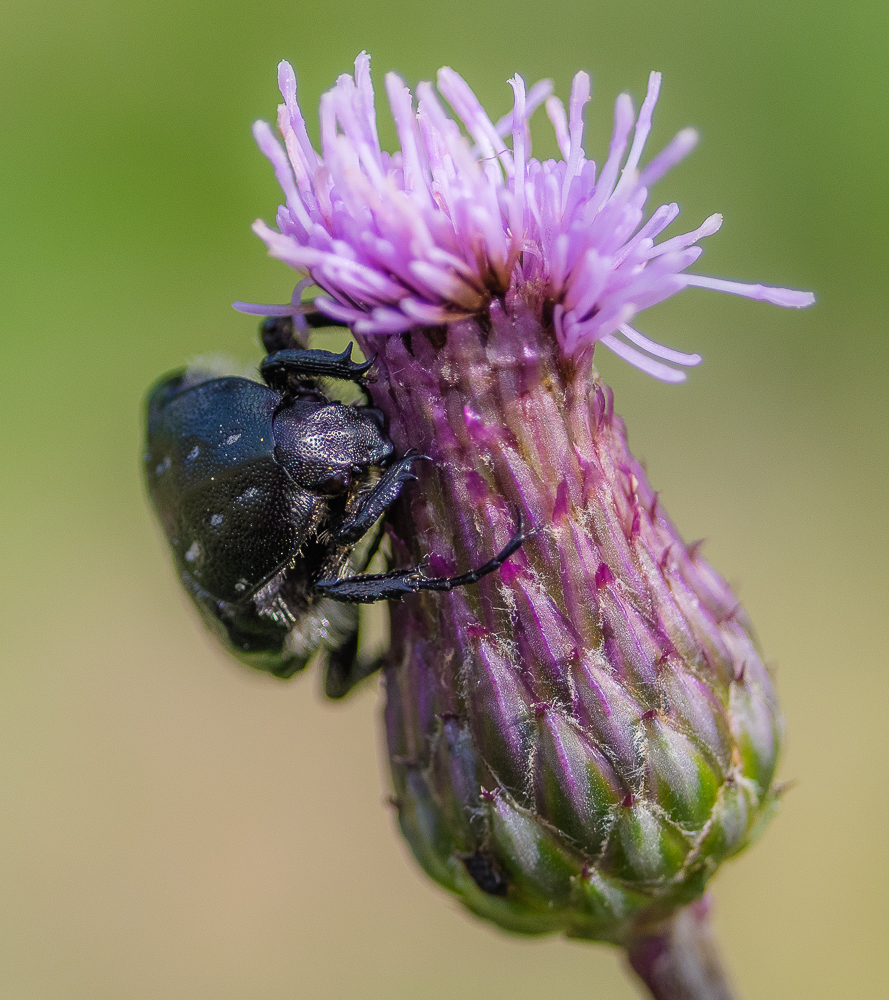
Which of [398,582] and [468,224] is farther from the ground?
[468,224]

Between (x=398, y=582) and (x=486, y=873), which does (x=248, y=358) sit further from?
(x=486, y=873)

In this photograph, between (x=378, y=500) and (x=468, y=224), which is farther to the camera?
(x=378, y=500)

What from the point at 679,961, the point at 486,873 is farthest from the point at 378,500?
the point at 679,961

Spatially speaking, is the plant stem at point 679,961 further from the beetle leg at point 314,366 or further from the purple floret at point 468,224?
the beetle leg at point 314,366

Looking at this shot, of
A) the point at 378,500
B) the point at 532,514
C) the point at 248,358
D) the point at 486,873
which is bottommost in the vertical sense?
the point at 486,873

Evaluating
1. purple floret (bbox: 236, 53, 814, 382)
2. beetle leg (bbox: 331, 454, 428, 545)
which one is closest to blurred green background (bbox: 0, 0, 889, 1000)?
beetle leg (bbox: 331, 454, 428, 545)

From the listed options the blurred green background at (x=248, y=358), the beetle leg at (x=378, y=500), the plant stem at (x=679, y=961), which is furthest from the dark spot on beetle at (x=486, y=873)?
the blurred green background at (x=248, y=358)
